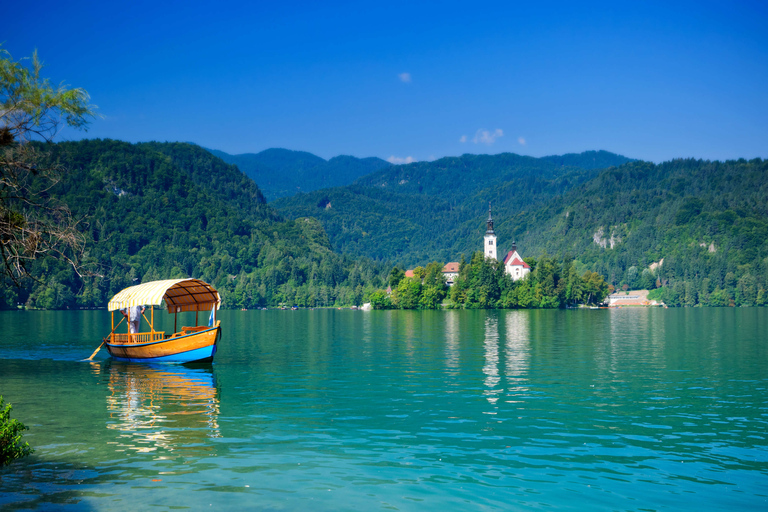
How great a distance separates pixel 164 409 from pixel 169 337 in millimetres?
20446

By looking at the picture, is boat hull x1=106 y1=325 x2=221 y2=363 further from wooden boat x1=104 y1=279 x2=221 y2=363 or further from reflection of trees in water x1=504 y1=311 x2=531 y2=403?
reflection of trees in water x1=504 y1=311 x2=531 y2=403

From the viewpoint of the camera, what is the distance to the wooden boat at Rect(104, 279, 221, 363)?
4697 cm

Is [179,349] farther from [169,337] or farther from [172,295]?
[172,295]

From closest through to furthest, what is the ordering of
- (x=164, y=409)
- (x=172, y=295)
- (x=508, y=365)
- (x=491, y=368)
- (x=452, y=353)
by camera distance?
(x=164, y=409) → (x=491, y=368) → (x=508, y=365) → (x=172, y=295) → (x=452, y=353)

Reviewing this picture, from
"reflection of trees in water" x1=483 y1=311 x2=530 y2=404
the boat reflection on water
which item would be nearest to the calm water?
the boat reflection on water

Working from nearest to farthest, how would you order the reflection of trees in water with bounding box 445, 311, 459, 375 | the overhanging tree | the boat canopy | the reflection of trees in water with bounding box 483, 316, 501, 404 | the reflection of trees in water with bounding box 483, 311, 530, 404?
the overhanging tree < the reflection of trees in water with bounding box 483, 316, 501, 404 < the reflection of trees in water with bounding box 483, 311, 530, 404 < the reflection of trees in water with bounding box 445, 311, 459, 375 < the boat canopy

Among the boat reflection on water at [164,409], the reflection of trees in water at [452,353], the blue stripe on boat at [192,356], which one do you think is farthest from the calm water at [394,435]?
the blue stripe on boat at [192,356]

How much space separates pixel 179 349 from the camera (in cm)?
4756

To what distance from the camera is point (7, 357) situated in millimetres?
54375

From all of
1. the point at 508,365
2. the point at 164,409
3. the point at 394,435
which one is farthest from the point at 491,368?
the point at 164,409

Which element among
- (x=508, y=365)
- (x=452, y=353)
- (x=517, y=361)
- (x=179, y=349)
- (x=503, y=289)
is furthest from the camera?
(x=503, y=289)

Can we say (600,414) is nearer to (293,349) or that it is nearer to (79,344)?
(293,349)

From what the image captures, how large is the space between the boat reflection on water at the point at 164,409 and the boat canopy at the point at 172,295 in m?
5.14

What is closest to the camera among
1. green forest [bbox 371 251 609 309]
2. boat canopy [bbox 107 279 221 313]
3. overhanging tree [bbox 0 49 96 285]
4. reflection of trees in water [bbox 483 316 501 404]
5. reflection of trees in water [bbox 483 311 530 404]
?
overhanging tree [bbox 0 49 96 285]
